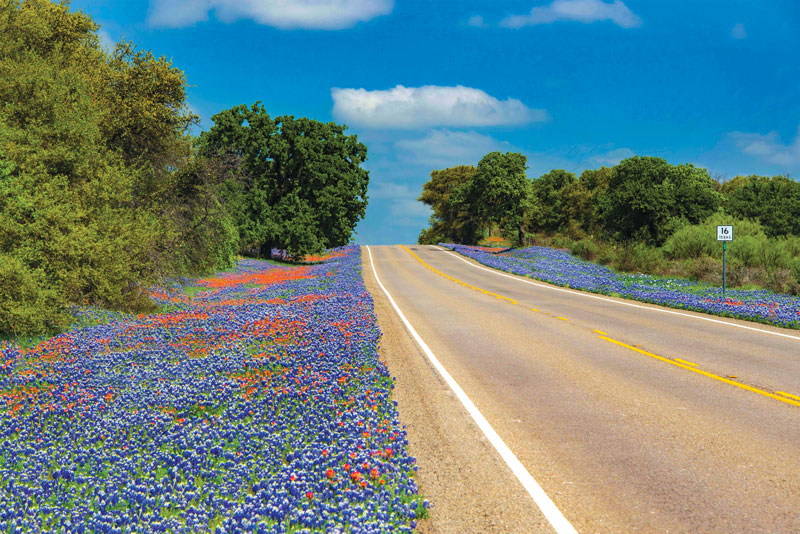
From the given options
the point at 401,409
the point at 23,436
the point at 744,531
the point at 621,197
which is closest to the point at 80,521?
the point at 23,436

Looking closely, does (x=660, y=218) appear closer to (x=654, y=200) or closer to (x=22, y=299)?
(x=654, y=200)

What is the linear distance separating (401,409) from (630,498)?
11.9 ft

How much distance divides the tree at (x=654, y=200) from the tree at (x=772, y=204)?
12.6 metres

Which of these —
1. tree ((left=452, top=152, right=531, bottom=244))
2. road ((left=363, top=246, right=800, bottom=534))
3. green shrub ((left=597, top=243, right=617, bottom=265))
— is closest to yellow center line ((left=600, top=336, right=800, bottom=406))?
road ((left=363, top=246, right=800, bottom=534))

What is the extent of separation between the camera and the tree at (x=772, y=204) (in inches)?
2234

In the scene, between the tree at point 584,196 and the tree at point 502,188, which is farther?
the tree at point 584,196

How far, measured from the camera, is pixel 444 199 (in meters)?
103

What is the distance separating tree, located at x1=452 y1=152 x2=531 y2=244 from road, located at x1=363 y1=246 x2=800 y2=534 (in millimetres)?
49454

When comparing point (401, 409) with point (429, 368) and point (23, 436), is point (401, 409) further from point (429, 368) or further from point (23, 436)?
point (23, 436)

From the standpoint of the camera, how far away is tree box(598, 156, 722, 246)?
4681cm

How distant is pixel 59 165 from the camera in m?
18.0

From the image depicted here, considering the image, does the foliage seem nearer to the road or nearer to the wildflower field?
the wildflower field

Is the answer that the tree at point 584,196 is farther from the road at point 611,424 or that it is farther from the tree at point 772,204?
the road at point 611,424

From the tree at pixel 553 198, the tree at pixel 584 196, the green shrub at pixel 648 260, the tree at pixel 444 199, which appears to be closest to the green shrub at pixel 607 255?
the green shrub at pixel 648 260
